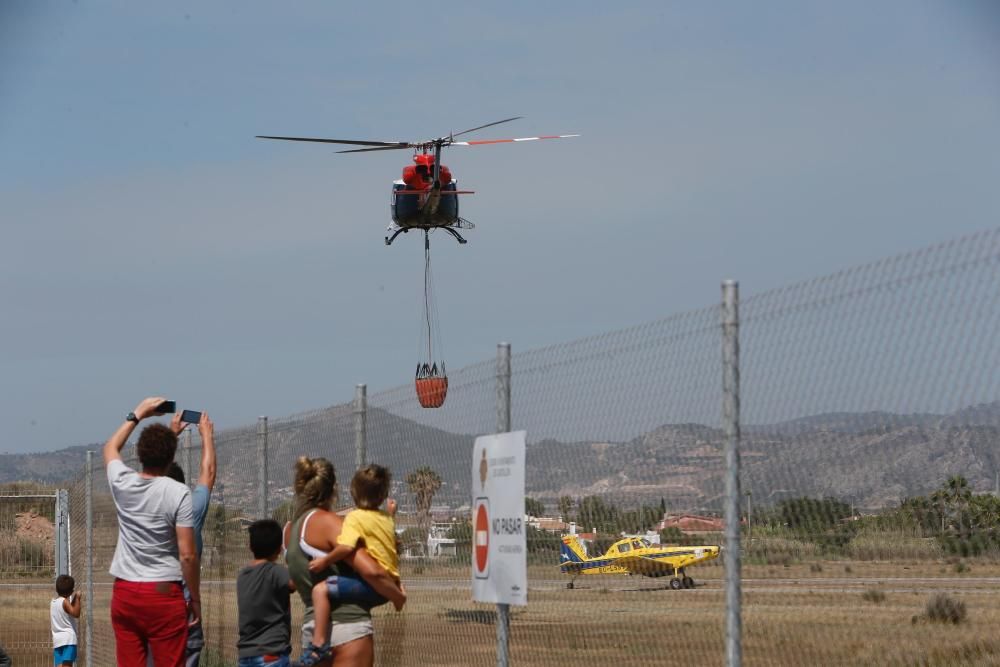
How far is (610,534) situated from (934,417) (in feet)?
7.17

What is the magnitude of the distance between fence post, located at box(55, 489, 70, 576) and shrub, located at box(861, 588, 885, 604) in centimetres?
1270

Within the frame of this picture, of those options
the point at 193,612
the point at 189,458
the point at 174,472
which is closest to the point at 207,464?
the point at 174,472

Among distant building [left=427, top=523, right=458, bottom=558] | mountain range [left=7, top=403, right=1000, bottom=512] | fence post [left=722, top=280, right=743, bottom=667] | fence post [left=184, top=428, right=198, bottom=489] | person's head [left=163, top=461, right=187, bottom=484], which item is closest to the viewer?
mountain range [left=7, top=403, right=1000, bottom=512]

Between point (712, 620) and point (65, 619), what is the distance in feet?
27.3

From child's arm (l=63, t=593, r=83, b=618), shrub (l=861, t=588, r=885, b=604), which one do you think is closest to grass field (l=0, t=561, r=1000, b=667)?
shrub (l=861, t=588, r=885, b=604)

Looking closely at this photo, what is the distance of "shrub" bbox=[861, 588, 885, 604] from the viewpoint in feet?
16.7

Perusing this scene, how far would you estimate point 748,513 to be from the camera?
223 inches

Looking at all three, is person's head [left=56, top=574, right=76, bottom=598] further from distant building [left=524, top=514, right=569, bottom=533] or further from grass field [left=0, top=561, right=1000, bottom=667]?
distant building [left=524, top=514, right=569, bottom=533]

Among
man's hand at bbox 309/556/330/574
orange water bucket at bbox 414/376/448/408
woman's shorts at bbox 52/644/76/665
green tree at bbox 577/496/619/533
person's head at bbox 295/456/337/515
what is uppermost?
orange water bucket at bbox 414/376/448/408

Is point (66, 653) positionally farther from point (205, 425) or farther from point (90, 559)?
point (205, 425)

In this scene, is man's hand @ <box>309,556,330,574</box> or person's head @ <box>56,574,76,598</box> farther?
person's head @ <box>56,574,76,598</box>

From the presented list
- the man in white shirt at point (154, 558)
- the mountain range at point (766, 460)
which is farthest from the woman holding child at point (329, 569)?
the mountain range at point (766, 460)

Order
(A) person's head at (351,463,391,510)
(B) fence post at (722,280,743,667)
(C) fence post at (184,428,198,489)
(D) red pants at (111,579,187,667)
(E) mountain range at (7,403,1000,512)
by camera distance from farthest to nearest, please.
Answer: (C) fence post at (184,428,198,489), (D) red pants at (111,579,187,667), (A) person's head at (351,463,391,510), (B) fence post at (722,280,743,667), (E) mountain range at (7,403,1000,512)

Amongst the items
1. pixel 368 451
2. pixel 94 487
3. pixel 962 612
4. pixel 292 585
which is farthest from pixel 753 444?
pixel 94 487
